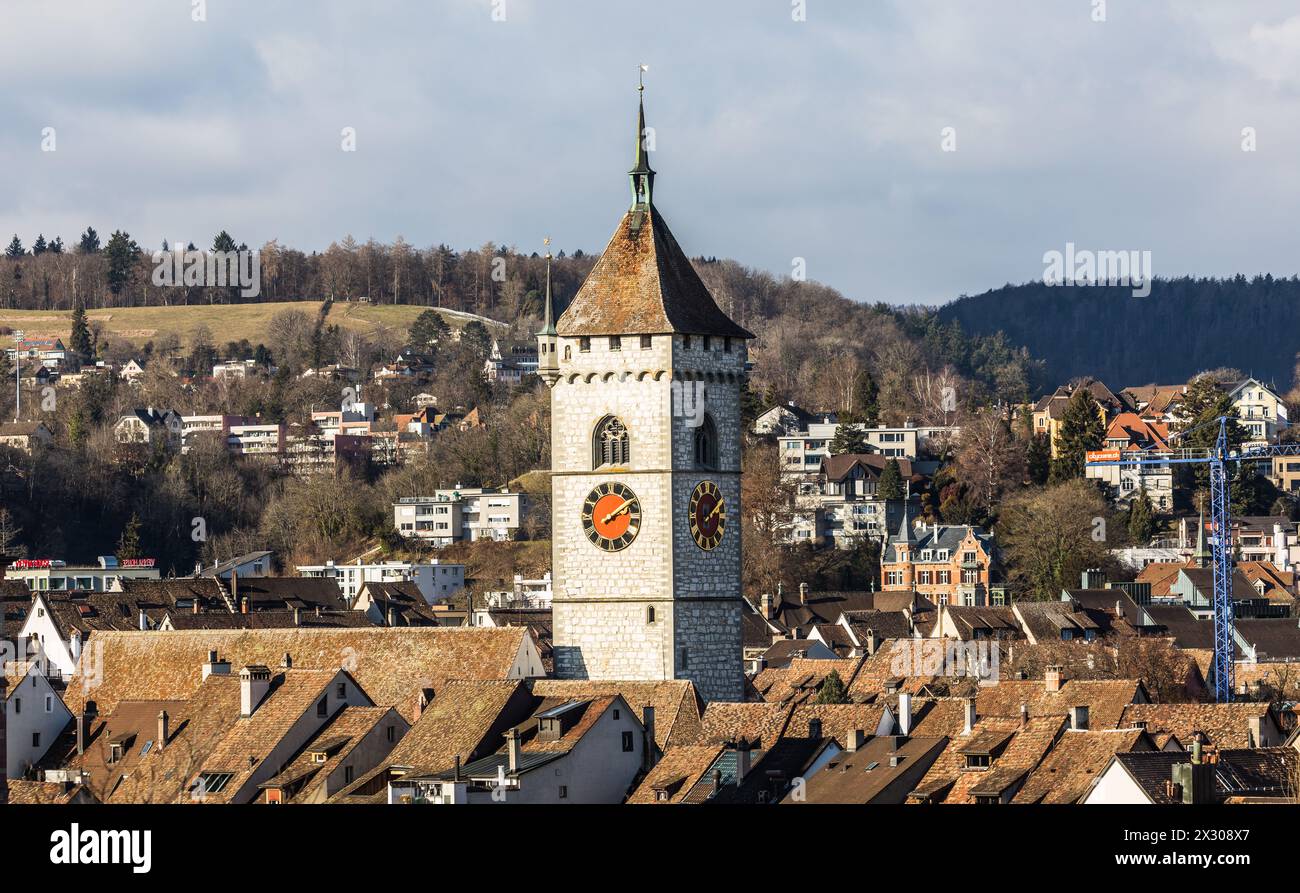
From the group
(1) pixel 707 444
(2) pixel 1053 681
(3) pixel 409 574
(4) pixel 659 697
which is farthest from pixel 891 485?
(4) pixel 659 697

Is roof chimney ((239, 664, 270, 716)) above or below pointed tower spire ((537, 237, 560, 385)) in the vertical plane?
below

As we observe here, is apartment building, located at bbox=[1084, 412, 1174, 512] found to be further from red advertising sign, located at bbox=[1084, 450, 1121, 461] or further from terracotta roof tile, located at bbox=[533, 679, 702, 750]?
terracotta roof tile, located at bbox=[533, 679, 702, 750]

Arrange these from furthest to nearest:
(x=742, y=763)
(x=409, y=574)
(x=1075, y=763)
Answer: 1. (x=409, y=574)
2. (x=742, y=763)
3. (x=1075, y=763)

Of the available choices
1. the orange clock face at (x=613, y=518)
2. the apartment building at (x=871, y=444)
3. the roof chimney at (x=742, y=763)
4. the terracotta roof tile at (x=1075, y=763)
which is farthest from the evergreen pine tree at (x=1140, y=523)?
the roof chimney at (x=742, y=763)

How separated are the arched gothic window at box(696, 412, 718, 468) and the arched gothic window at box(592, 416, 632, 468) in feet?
4.35

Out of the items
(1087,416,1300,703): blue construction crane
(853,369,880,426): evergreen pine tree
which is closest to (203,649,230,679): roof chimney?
(1087,416,1300,703): blue construction crane

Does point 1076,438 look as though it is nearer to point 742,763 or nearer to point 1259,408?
point 1259,408

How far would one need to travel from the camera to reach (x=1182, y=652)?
86000mm

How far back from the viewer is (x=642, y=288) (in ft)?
166

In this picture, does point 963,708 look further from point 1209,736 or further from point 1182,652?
point 1182,652

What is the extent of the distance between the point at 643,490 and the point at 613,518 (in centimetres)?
78

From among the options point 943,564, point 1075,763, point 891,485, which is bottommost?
point 943,564

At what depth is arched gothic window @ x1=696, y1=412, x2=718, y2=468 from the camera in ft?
165

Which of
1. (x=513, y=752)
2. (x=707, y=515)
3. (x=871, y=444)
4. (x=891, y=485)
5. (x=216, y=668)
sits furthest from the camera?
(x=871, y=444)
